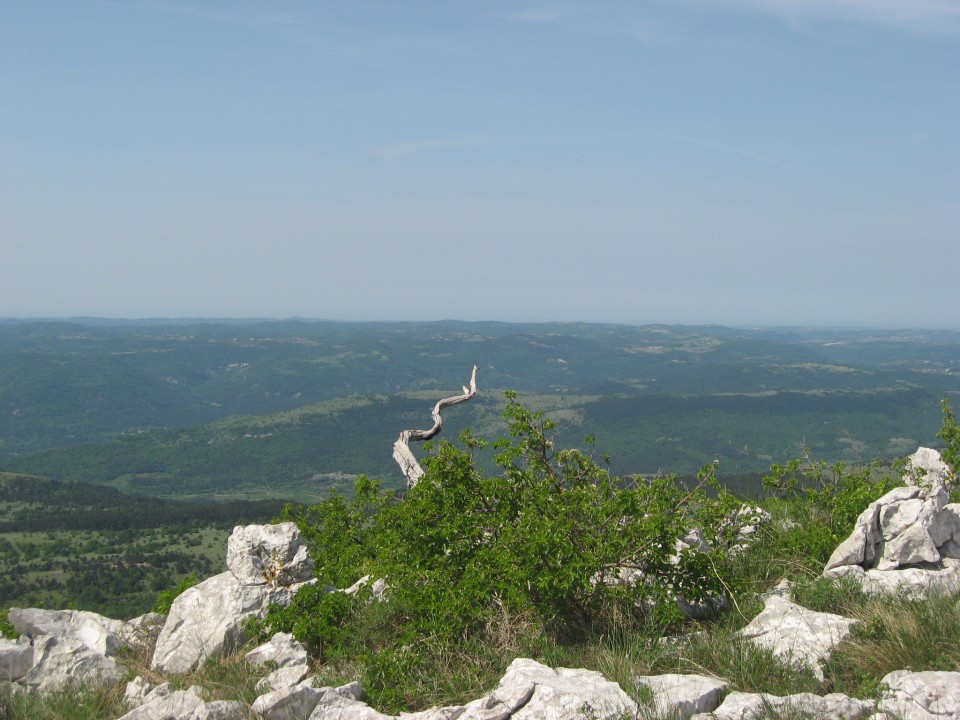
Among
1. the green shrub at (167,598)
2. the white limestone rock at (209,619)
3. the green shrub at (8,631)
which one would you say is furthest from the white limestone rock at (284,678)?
the green shrub at (8,631)

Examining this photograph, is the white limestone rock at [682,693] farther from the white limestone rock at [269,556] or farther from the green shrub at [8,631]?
the green shrub at [8,631]

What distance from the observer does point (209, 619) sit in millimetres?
10352

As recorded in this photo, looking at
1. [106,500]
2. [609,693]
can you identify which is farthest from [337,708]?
[106,500]

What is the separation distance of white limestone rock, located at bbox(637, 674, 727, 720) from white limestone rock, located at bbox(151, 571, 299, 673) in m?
6.01

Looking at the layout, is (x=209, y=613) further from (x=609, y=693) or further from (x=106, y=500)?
(x=106, y=500)

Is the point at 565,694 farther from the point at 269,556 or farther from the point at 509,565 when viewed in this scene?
the point at 269,556

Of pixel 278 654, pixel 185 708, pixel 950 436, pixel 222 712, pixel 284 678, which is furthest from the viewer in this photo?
pixel 950 436

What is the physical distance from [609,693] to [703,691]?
0.91 metres

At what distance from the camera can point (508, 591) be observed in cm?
870

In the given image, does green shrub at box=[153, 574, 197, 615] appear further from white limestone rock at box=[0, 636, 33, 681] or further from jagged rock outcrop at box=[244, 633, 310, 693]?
jagged rock outcrop at box=[244, 633, 310, 693]

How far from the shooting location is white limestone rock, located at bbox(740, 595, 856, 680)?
24.8 feet

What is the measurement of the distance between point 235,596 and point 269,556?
3.02 ft

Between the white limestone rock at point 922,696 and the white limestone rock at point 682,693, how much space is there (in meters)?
1.45

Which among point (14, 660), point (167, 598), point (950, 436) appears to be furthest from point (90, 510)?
point (950, 436)
